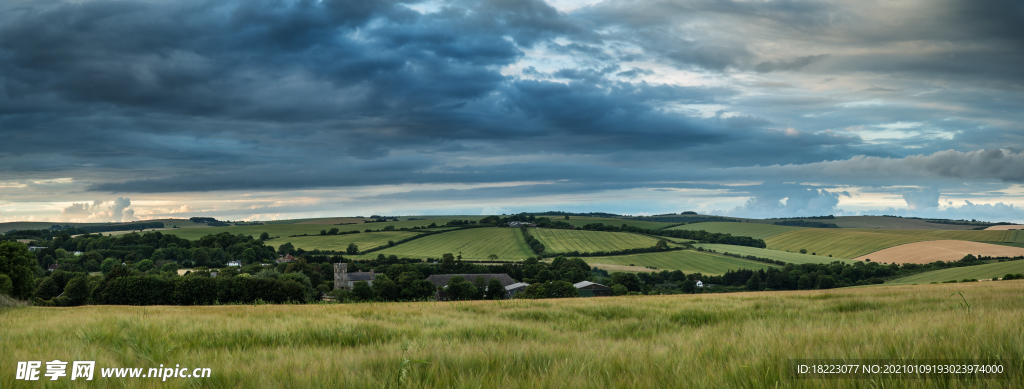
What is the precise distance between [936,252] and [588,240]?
81.8 metres

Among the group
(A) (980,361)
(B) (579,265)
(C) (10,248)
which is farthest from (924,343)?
(B) (579,265)

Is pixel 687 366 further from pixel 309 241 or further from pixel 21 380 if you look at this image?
pixel 309 241

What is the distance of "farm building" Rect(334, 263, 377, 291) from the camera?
123812mm

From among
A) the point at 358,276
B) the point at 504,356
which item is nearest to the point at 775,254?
the point at 358,276

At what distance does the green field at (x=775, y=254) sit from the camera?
116 metres

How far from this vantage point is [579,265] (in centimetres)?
11788

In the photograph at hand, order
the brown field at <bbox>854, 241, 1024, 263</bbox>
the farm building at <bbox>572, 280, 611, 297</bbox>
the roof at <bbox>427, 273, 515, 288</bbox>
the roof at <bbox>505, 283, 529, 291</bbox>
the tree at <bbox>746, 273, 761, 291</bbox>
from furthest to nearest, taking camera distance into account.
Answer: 1. the roof at <bbox>427, 273, 515, 288</bbox>
2. the roof at <bbox>505, 283, 529, 291</bbox>
3. the tree at <bbox>746, 273, 761, 291</bbox>
4. the brown field at <bbox>854, 241, 1024, 263</bbox>
5. the farm building at <bbox>572, 280, 611, 297</bbox>

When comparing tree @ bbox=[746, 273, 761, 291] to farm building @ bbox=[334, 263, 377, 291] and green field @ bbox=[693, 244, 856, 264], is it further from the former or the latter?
farm building @ bbox=[334, 263, 377, 291]

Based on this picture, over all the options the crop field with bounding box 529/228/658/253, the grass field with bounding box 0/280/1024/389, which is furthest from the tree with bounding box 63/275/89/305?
the crop field with bounding box 529/228/658/253

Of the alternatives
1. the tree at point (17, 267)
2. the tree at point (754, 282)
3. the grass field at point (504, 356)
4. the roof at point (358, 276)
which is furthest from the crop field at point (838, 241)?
the tree at point (17, 267)

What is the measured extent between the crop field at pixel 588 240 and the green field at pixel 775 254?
1886cm

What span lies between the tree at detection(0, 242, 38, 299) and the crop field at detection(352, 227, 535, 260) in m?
94.8

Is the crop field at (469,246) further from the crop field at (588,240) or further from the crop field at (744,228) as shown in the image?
the crop field at (744,228)

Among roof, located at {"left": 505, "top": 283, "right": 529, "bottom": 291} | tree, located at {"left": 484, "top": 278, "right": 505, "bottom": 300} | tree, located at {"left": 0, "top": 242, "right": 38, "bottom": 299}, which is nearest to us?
tree, located at {"left": 0, "top": 242, "right": 38, "bottom": 299}
